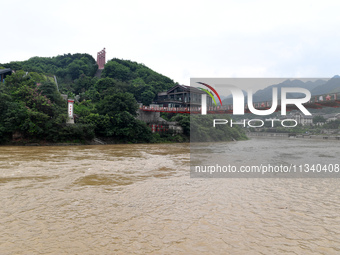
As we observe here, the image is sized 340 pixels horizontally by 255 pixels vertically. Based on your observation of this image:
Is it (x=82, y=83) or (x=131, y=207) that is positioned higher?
(x=82, y=83)

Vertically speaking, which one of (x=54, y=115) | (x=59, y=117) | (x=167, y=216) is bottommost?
(x=167, y=216)

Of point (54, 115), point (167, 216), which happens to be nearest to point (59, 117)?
point (54, 115)

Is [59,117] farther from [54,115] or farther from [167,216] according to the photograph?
[167,216]

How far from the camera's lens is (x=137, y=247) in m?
2.80

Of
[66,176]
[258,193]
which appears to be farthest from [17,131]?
[258,193]

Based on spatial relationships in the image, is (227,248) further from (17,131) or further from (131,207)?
(17,131)

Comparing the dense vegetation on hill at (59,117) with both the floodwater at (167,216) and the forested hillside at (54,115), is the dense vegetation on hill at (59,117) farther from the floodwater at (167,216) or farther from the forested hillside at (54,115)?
the floodwater at (167,216)

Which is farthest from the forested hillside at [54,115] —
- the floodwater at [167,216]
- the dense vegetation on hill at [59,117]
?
the floodwater at [167,216]

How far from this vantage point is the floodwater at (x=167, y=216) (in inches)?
112

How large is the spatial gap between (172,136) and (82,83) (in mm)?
18822

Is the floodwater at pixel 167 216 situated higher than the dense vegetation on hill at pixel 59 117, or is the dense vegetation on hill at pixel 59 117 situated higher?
the dense vegetation on hill at pixel 59 117

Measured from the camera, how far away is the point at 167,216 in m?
3.82

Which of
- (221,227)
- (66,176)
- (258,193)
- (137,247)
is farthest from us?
(66,176)

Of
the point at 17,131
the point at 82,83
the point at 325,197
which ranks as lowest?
the point at 325,197
